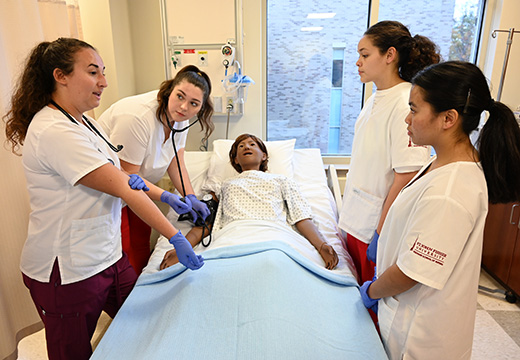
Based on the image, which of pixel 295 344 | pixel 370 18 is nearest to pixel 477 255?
pixel 295 344

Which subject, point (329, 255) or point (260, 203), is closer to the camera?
point (329, 255)

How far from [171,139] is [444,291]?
4.95 ft

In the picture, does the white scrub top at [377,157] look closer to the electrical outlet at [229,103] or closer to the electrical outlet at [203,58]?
the electrical outlet at [229,103]

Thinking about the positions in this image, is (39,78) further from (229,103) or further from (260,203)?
(229,103)

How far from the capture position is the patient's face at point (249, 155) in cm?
232

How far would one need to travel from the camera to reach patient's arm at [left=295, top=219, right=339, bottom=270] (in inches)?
67.2

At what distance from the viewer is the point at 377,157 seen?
1516 millimetres

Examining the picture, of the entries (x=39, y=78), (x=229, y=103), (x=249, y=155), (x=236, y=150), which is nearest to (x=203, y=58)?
(x=229, y=103)

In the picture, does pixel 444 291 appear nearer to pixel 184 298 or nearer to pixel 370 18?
pixel 184 298

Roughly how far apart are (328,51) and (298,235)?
6.17ft

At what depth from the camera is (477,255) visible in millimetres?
977

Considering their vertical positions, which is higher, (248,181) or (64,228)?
(64,228)

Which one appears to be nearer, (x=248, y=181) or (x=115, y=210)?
(x=115, y=210)

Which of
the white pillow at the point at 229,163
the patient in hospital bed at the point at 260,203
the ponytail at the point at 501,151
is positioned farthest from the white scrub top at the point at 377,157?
the white pillow at the point at 229,163
